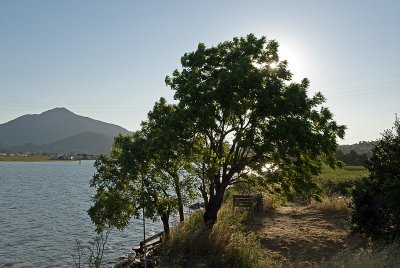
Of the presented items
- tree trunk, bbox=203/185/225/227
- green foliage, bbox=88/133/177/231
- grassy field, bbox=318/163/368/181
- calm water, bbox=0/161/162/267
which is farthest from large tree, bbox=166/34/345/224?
grassy field, bbox=318/163/368/181

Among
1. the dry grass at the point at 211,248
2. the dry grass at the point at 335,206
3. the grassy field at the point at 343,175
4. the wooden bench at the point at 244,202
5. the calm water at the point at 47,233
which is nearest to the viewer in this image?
the dry grass at the point at 211,248

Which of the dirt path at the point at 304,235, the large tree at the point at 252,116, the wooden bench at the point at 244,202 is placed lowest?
the dirt path at the point at 304,235

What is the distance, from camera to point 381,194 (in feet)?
47.0

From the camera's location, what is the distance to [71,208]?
51.2 metres

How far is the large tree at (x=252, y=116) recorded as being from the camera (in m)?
17.5

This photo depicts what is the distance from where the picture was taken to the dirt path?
18.2 metres

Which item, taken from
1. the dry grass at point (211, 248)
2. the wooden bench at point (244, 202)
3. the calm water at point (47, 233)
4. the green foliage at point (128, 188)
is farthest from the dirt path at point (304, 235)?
the calm water at point (47, 233)

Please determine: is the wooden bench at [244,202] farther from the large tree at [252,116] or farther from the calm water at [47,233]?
the calm water at [47,233]

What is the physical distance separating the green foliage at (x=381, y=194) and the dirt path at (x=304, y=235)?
243 cm

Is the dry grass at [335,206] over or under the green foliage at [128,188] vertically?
under

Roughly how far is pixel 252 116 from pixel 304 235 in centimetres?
770

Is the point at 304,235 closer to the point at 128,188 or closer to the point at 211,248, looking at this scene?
the point at 211,248

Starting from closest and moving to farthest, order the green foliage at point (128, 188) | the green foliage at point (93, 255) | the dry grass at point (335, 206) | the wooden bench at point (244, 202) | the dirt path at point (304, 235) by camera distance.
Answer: the green foliage at point (93, 255) < the dirt path at point (304, 235) < the green foliage at point (128, 188) < the wooden bench at point (244, 202) < the dry grass at point (335, 206)

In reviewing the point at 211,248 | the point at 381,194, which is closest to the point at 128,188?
the point at 211,248
